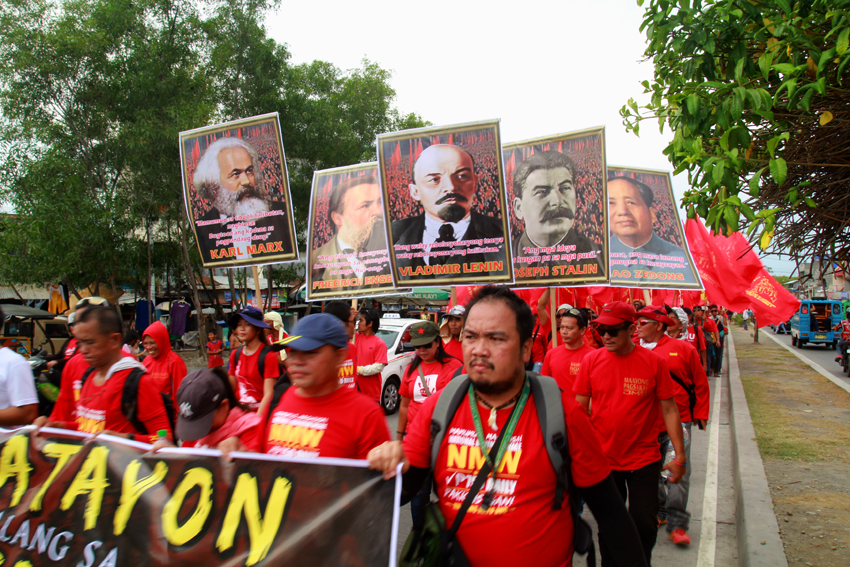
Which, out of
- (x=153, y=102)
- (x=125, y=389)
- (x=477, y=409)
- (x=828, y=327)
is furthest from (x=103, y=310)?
(x=828, y=327)

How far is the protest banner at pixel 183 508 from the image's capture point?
212 centimetres

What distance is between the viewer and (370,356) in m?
6.96

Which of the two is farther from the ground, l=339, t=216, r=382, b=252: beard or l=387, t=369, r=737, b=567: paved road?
l=339, t=216, r=382, b=252: beard

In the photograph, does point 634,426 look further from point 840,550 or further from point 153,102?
point 153,102

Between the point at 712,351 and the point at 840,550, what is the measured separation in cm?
1548

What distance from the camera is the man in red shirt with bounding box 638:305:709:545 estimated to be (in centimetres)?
507

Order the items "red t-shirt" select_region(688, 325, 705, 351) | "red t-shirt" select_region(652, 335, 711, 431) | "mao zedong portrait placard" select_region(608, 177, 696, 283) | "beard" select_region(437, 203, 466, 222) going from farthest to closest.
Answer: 1. "red t-shirt" select_region(688, 325, 705, 351)
2. "mao zedong portrait placard" select_region(608, 177, 696, 283)
3. "beard" select_region(437, 203, 466, 222)
4. "red t-shirt" select_region(652, 335, 711, 431)

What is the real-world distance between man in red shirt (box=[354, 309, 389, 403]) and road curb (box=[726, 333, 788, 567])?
3.59 m

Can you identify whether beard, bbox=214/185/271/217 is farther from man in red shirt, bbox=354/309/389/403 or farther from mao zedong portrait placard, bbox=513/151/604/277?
mao zedong portrait placard, bbox=513/151/604/277

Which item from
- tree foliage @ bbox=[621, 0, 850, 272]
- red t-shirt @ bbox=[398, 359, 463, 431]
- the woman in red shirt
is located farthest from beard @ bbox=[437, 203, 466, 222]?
tree foliage @ bbox=[621, 0, 850, 272]

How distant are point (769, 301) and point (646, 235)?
2.57 m

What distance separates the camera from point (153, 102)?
1967 cm

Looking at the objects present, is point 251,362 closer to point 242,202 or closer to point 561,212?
point 242,202

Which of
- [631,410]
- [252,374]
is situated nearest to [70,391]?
[252,374]
